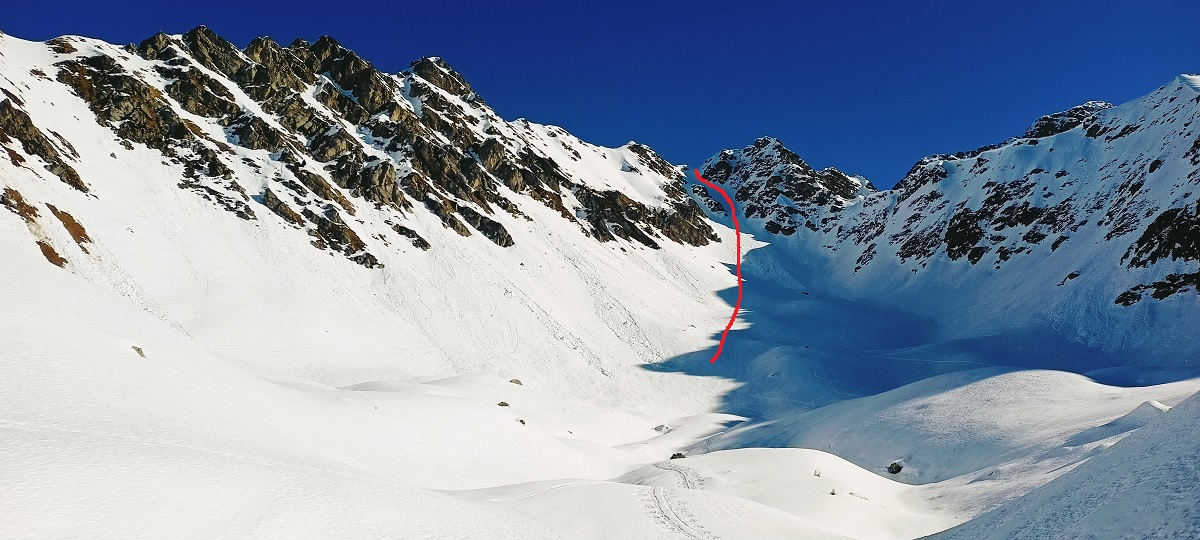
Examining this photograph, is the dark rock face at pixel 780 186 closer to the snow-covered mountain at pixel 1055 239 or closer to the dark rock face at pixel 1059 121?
the snow-covered mountain at pixel 1055 239

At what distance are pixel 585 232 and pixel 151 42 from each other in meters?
57.1

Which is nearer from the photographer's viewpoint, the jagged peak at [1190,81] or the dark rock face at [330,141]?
the dark rock face at [330,141]

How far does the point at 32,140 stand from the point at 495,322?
114 feet

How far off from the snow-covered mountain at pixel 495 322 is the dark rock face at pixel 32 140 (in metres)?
0.22

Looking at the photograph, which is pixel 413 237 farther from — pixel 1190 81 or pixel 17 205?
pixel 1190 81

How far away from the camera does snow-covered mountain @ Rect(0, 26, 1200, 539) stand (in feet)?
33.0

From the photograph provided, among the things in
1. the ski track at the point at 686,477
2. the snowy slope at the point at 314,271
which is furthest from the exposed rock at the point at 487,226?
the ski track at the point at 686,477

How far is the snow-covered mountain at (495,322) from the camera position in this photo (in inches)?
396

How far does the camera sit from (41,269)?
14219mm

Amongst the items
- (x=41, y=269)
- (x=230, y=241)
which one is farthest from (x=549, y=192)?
(x=41, y=269)

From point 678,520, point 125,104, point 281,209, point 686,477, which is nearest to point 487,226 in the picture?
point 281,209

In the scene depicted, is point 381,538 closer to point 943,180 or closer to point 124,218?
point 124,218

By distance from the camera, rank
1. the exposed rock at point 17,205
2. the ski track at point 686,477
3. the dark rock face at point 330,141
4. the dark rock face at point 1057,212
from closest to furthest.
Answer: the ski track at point 686,477 → the exposed rock at point 17,205 → the dark rock face at point 1057,212 → the dark rock face at point 330,141

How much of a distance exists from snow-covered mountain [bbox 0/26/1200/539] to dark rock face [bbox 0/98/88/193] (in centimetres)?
22
